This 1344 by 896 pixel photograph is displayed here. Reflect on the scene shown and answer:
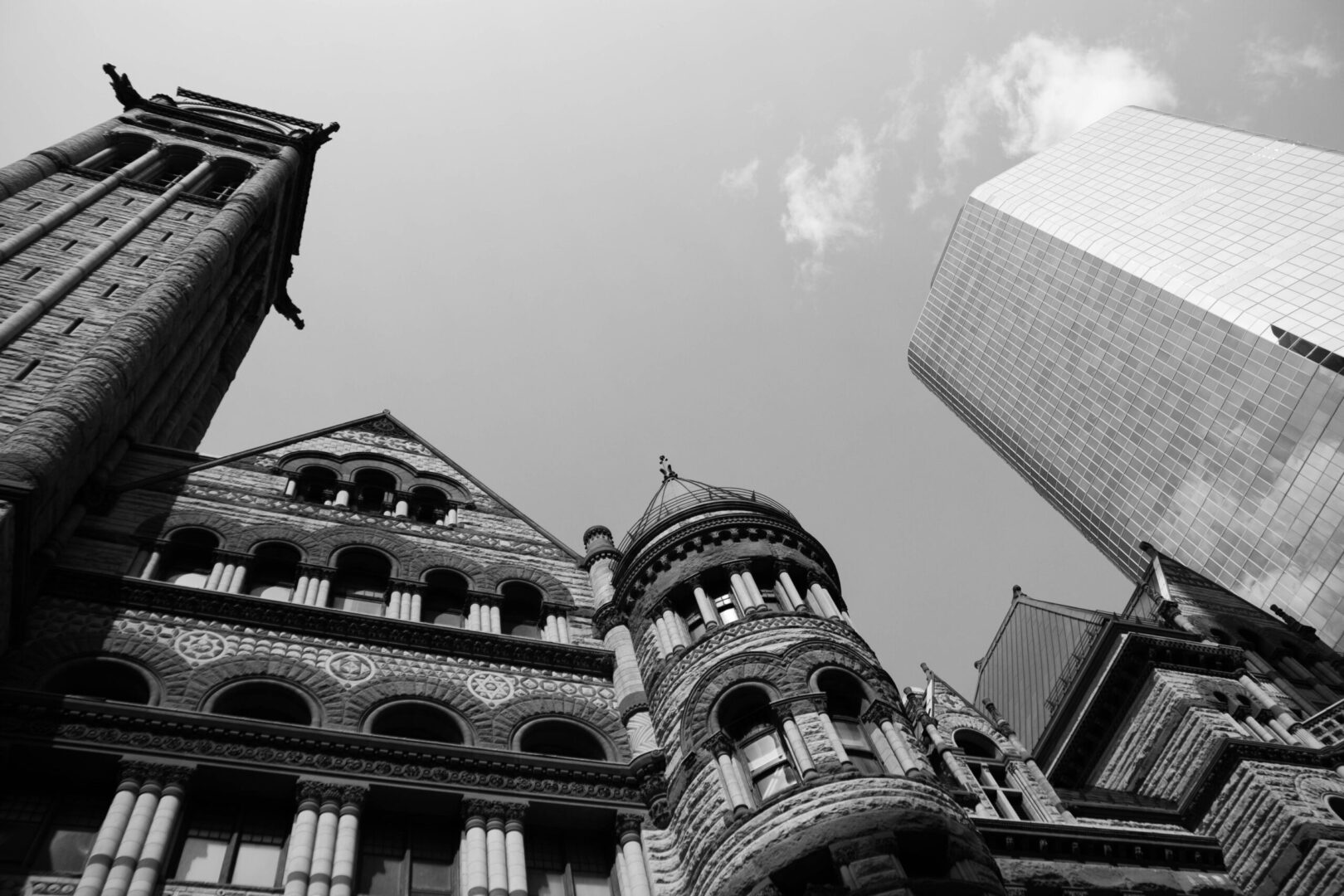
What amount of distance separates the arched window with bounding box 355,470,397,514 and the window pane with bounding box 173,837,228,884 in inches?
394

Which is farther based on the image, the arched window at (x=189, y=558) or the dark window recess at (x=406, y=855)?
the arched window at (x=189, y=558)

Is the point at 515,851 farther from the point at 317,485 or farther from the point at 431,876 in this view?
the point at 317,485

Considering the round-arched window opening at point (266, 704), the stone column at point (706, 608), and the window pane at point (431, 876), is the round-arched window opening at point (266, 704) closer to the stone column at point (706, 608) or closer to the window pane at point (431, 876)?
the window pane at point (431, 876)

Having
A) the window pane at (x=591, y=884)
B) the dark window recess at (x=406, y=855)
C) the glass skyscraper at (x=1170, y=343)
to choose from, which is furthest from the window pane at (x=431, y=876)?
the glass skyscraper at (x=1170, y=343)

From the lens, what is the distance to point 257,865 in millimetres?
13156

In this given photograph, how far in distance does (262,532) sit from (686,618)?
26.8 feet

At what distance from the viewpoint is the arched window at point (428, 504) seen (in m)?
23.2

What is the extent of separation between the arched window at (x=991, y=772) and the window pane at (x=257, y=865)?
13.6 metres

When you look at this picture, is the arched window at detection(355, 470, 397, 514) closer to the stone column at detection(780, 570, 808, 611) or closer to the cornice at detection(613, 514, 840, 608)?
the cornice at detection(613, 514, 840, 608)

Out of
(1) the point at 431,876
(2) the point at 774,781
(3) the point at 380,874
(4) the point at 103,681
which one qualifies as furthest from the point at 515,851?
(4) the point at 103,681

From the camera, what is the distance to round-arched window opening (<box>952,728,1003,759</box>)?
75.2ft

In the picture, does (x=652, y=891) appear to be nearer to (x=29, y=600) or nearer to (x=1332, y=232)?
(x=29, y=600)

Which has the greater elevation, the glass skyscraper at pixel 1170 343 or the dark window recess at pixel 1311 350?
the glass skyscraper at pixel 1170 343

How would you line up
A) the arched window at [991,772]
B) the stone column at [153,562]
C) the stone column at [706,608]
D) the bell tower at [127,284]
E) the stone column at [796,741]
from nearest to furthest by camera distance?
the stone column at [796,741]
the bell tower at [127,284]
the stone column at [153,562]
the stone column at [706,608]
the arched window at [991,772]
